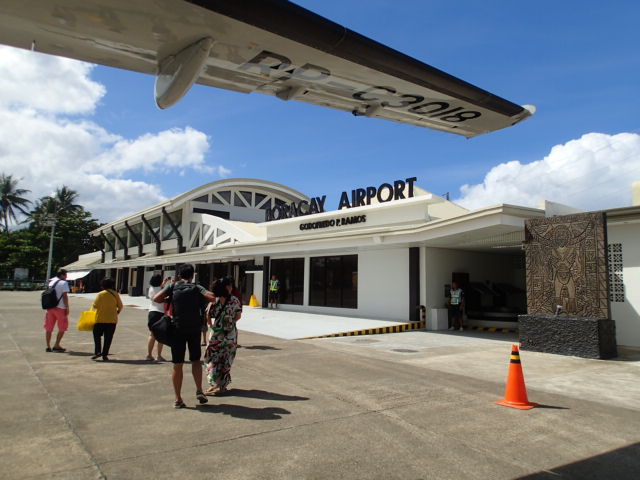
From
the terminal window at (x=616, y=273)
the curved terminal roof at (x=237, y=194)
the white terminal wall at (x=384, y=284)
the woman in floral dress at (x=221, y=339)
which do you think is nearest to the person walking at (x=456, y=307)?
the white terminal wall at (x=384, y=284)

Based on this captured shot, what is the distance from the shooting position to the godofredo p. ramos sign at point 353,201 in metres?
19.2

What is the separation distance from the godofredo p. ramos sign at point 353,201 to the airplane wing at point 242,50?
14.9 meters

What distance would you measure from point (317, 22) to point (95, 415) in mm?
4870

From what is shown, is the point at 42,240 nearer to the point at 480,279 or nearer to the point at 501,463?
the point at 480,279

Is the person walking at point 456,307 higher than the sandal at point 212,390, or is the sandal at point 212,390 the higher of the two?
the person walking at point 456,307

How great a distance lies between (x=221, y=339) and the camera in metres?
6.30

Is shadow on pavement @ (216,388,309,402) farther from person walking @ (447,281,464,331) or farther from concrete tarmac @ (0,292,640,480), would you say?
person walking @ (447,281,464,331)

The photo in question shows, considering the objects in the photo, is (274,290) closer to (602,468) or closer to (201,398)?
(201,398)

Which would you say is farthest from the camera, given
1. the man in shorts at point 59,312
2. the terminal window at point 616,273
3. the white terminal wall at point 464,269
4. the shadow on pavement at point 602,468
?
the white terminal wall at point 464,269

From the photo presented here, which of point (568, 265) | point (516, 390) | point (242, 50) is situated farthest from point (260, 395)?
point (568, 265)

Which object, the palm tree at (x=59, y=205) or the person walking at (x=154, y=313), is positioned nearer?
the person walking at (x=154, y=313)

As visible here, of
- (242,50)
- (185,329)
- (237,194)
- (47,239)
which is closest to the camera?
(242,50)

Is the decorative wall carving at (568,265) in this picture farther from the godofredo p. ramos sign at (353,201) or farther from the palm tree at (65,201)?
the palm tree at (65,201)

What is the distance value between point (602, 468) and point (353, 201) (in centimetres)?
1789
